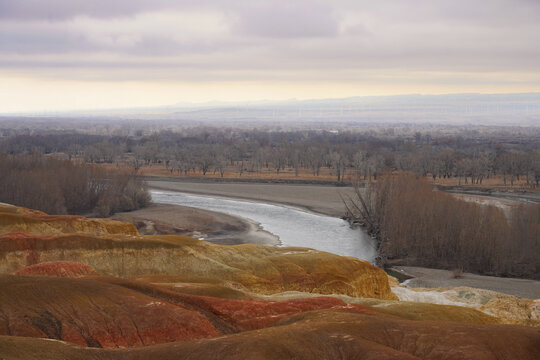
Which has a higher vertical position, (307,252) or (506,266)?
(307,252)

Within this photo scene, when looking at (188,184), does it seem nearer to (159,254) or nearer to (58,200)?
(58,200)

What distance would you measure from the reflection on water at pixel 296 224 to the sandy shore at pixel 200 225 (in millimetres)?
2021

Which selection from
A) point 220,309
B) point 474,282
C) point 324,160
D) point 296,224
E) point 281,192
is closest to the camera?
point 220,309

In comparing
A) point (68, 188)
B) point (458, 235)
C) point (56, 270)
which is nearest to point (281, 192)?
point (68, 188)

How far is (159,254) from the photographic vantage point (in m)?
26.4

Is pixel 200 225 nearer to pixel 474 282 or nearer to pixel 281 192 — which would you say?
pixel 474 282

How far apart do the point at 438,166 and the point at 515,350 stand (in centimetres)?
8813

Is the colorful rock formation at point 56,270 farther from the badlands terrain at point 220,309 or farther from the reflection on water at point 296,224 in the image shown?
the reflection on water at point 296,224

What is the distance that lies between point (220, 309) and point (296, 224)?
132 feet

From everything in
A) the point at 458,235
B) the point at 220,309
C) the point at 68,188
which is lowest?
the point at 458,235

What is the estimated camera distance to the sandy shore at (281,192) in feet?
231

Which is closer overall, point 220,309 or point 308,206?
point 220,309

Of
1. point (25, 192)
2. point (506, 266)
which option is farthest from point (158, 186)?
point (506, 266)

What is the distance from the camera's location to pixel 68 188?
6222 cm
